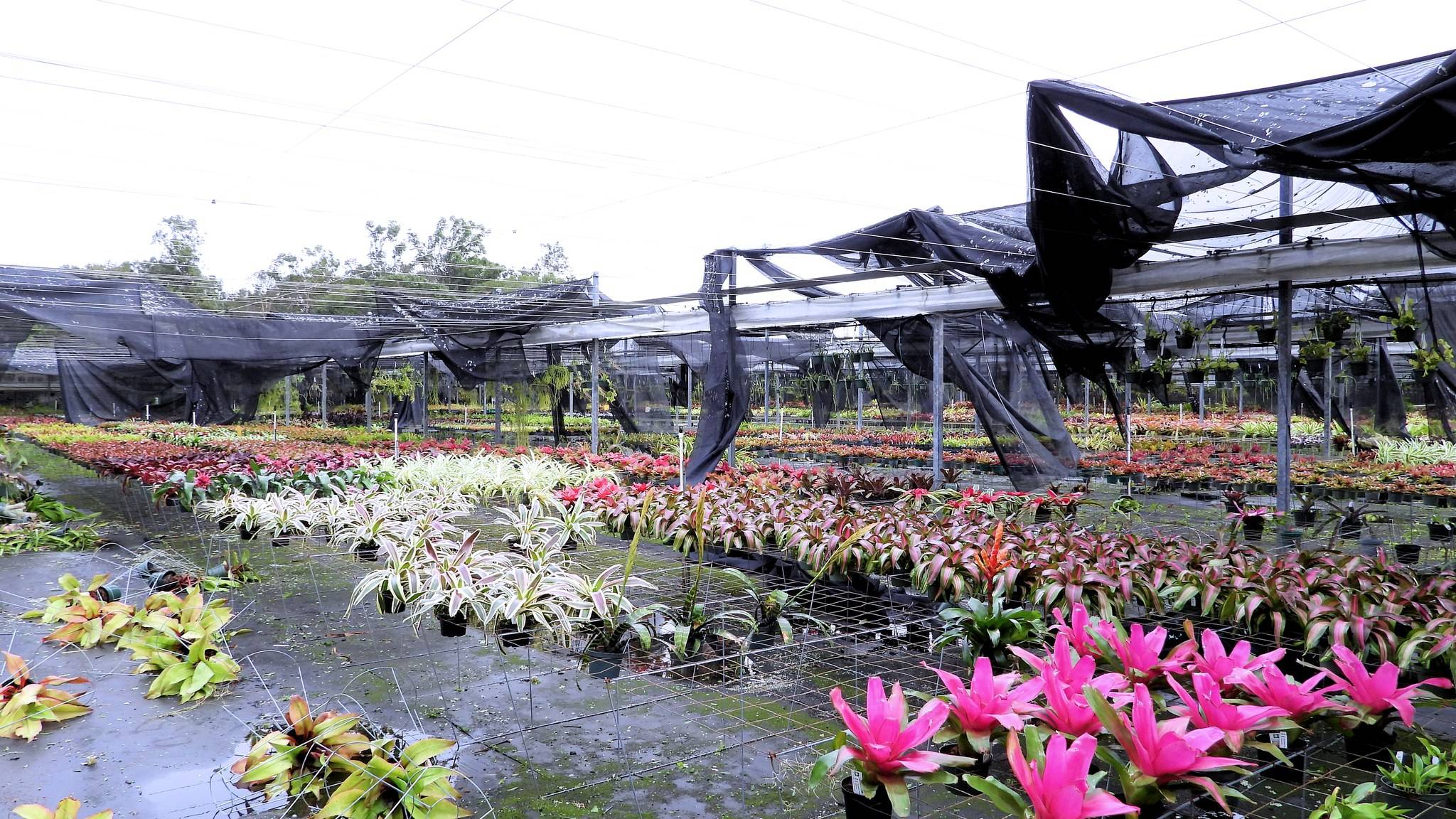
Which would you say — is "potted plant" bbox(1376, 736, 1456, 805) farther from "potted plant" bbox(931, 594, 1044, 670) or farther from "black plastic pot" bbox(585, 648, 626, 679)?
"black plastic pot" bbox(585, 648, 626, 679)

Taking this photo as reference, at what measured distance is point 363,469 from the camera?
21.9ft

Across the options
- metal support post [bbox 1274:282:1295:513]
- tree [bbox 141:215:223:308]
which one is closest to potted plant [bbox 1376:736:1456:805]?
metal support post [bbox 1274:282:1295:513]

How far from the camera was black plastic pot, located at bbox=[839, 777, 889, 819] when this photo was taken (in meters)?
1.85

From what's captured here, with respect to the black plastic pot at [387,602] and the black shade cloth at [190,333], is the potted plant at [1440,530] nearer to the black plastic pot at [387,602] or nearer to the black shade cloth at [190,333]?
the black plastic pot at [387,602]

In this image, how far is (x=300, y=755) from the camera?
2.52m

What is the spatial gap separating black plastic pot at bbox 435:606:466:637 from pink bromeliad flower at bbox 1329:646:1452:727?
9.20ft

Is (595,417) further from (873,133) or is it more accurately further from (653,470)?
(873,133)

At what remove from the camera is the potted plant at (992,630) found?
3.00m

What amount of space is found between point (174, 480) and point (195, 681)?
3110 mm

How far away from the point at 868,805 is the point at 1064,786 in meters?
0.42

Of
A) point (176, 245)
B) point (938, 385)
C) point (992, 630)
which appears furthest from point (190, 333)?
point (176, 245)

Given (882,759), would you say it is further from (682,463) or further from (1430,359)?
(1430,359)

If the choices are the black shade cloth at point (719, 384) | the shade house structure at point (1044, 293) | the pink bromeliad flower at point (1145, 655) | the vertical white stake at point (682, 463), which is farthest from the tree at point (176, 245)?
the pink bromeliad flower at point (1145, 655)

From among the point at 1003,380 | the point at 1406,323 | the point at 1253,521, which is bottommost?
the point at 1253,521
